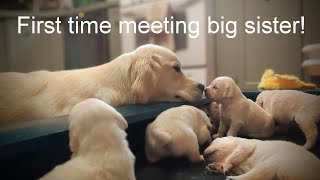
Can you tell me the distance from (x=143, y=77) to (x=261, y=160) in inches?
11.8

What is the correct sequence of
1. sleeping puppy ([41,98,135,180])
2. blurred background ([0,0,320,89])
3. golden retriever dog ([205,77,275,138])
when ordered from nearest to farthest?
sleeping puppy ([41,98,135,180]) < blurred background ([0,0,320,89]) < golden retriever dog ([205,77,275,138])

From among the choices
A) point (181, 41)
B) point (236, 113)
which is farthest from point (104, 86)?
point (236, 113)

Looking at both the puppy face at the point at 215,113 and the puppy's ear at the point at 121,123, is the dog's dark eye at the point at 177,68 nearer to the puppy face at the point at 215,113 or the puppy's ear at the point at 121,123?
the puppy face at the point at 215,113

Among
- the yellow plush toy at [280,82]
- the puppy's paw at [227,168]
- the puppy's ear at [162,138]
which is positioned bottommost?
the puppy's paw at [227,168]

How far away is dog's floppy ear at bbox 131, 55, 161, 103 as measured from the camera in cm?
69

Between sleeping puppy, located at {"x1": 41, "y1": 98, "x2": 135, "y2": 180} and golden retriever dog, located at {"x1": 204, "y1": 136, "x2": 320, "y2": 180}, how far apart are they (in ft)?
0.60

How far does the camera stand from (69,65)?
2.03ft

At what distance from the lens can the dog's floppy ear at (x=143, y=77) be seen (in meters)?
0.69

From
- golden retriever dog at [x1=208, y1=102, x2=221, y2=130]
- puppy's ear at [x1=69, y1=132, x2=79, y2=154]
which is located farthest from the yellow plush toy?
puppy's ear at [x1=69, y1=132, x2=79, y2=154]

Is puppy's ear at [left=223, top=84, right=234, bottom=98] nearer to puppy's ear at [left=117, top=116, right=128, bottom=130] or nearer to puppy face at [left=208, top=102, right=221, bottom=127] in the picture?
puppy face at [left=208, top=102, right=221, bottom=127]

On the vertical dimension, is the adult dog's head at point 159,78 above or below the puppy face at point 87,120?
above

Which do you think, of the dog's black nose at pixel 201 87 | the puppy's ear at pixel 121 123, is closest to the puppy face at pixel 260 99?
the dog's black nose at pixel 201 87

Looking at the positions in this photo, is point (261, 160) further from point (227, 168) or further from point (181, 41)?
point (181, 41)

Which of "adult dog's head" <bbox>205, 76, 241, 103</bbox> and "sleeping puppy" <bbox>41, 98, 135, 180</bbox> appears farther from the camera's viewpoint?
"adult dog's head" <bbox>205, 76, 241, 103</bbox>
